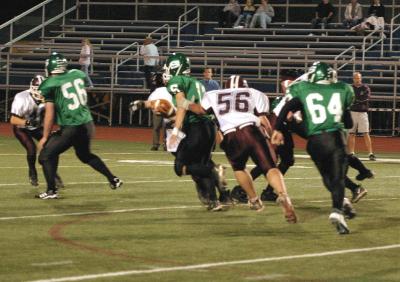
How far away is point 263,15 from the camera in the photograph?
34.2m

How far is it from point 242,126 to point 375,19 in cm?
2046

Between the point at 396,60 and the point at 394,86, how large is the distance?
2.14 metres

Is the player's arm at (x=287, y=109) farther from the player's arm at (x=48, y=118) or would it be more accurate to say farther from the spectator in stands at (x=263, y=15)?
the spectator in stands at (x=263, y=15)

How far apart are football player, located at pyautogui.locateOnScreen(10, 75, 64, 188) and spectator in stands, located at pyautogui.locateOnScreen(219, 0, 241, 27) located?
62.1ft

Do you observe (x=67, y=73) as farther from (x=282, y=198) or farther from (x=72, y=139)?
(x=282, y=198)

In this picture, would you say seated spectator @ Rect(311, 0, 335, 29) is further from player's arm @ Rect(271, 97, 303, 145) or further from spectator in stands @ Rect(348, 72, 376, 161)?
player's arm @ Rect(271, 97, 303, 145)

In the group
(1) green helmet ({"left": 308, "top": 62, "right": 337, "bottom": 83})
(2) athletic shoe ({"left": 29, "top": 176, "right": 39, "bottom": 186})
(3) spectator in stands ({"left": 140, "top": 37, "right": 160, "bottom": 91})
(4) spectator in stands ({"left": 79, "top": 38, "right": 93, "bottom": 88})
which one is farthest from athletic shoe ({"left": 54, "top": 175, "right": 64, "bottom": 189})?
(4) spectator in stands ({"left": 79, "top": 38, "right": 93, "bottom": 88})

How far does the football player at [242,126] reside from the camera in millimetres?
12336

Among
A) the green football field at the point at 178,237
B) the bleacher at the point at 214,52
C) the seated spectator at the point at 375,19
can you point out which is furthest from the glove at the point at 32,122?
the seated spectator at the point at 375,19

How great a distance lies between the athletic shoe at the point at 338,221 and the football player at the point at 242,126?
3.60ft

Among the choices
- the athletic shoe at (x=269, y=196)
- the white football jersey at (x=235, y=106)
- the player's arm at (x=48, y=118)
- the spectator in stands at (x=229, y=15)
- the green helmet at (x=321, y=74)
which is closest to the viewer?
the green helmet at (x=321, y=74)

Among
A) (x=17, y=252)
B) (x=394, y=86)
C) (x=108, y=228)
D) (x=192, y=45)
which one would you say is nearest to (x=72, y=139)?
(x=108, y=228)

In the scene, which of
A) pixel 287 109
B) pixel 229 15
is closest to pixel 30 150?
pixel 287 109

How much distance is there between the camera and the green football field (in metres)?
9.05
